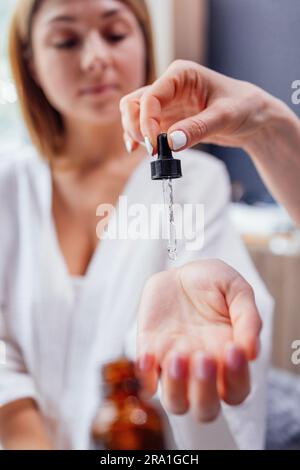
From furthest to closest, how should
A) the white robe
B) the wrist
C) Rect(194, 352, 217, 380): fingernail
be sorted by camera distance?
the white robe → the wrist → Rect(194, 352, 217, 380): fingernail

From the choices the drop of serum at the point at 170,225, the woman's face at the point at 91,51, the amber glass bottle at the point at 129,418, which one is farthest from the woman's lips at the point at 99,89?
the amber glass bottle at the point at 129,418

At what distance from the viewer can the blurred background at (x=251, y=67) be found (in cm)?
53

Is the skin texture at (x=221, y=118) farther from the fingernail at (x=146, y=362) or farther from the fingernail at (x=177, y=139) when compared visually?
the fingernail at (x=146, y=362)

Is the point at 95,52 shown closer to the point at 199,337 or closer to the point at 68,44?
the point at 68,44

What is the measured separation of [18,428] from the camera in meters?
0.59

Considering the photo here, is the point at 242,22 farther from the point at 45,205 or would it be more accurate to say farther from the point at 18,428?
the point at 18,428

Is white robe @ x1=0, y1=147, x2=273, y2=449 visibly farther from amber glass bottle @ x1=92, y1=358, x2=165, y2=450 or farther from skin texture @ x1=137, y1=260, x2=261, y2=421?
skin texture @ x1=137, y1=260, x2=261, y2=421

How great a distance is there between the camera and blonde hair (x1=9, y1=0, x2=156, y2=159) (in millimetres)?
569

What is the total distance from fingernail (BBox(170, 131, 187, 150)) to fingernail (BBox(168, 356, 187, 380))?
153mm

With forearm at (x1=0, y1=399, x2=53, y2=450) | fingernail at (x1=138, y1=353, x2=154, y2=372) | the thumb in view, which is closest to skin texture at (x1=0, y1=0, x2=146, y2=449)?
forearm at (x1=0, y1=399, x2=53, y2=450)

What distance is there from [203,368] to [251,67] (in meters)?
0.34

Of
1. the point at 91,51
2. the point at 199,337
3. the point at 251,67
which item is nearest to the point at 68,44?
the point at 91,51
